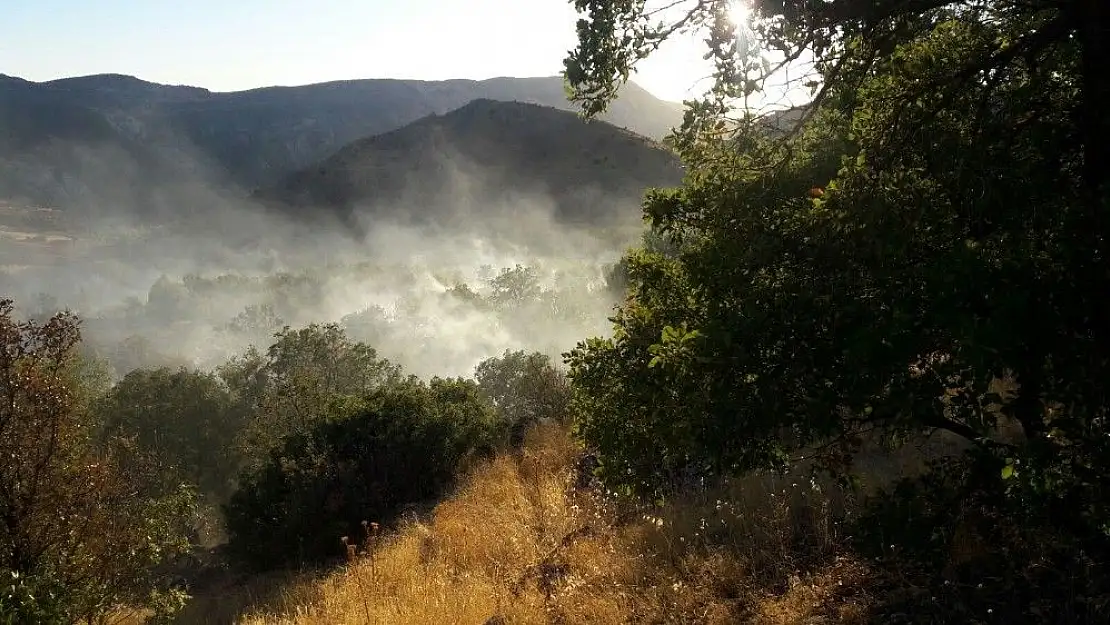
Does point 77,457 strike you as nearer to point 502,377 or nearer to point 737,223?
point 737,223

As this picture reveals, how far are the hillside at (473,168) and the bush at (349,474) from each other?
109 metres

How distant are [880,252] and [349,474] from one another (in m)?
18.5

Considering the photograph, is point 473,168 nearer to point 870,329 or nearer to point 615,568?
point 615,568

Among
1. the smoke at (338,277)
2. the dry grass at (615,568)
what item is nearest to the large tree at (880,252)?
the dry grass at (615,568)

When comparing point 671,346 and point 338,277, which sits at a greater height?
point 671,346

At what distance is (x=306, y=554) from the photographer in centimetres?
1825

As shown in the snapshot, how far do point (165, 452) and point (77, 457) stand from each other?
1036 inches

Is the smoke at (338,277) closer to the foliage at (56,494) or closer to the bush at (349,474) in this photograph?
the bush at (349,474)

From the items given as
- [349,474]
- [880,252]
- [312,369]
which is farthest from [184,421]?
[880,252]

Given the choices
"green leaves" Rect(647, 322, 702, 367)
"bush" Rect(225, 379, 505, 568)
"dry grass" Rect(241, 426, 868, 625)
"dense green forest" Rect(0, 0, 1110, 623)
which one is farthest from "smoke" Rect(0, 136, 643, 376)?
"green leaves" Rect(647, 322, 702, 367)

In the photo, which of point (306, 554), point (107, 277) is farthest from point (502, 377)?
point (107, 277)

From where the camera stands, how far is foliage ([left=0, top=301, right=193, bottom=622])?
8.50 m

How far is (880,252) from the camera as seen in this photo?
3.89 metres

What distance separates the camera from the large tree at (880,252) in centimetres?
335
